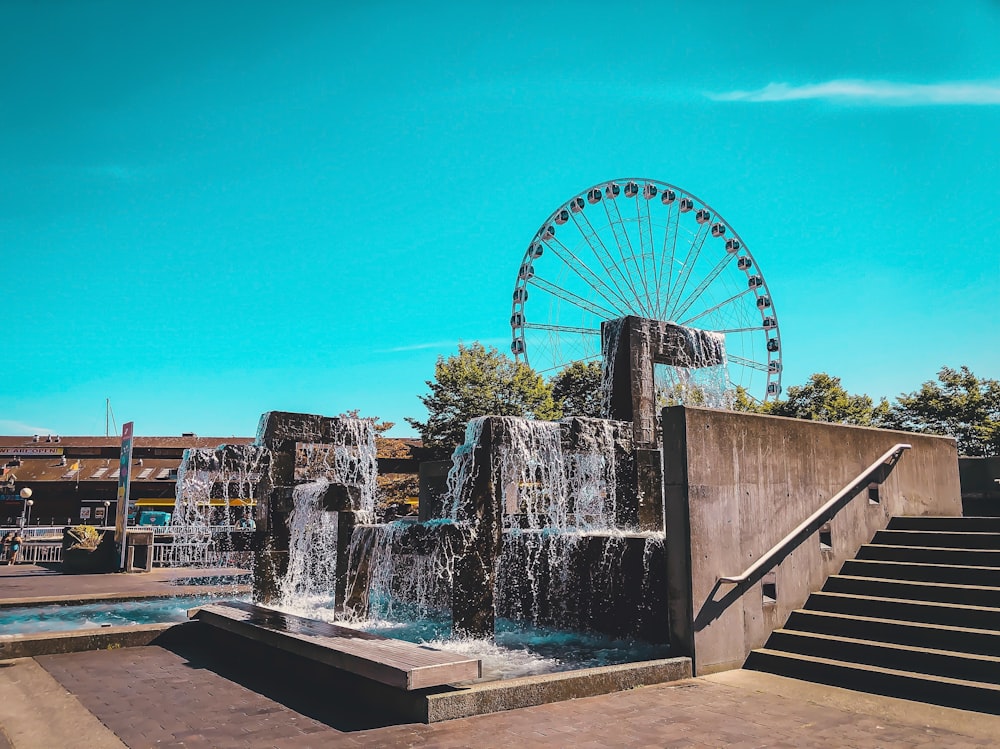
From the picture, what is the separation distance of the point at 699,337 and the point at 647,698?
29.3ft

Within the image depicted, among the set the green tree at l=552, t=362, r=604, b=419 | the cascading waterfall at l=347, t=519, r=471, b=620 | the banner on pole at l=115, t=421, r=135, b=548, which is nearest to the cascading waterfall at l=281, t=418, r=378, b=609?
the cascading waterfall at l=347, t=519, r=471, b=620

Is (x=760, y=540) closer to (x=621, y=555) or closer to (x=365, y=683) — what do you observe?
(x=621, y=555)

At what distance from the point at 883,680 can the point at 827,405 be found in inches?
1418

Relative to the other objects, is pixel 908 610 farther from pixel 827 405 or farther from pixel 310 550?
pixel 827 405

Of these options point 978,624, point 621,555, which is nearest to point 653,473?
point 621,555

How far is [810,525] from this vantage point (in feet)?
29.6

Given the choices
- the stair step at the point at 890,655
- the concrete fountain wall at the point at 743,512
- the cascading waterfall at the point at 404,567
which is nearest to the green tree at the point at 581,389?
the cascading waterfall at the point at 404,567

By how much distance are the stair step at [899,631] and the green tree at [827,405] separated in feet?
109

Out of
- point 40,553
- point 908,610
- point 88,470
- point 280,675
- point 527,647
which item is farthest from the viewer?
point 88,470

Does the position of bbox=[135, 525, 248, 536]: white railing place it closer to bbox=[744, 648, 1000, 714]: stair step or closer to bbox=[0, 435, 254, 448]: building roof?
Answer: bbox=[744, 648, 1000, 714]: stair step

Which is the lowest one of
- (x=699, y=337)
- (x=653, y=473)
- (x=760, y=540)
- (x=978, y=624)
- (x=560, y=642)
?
(x=560, y=642)

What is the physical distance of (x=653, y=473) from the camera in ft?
40.8

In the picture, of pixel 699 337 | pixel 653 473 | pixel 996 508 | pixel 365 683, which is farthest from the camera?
pixel 996 508

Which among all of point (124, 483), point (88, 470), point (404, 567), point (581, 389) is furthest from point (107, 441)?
point (404, 567)
